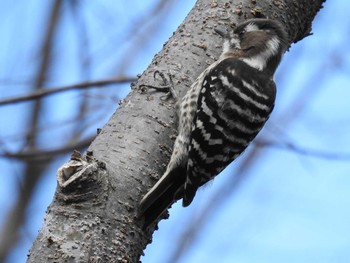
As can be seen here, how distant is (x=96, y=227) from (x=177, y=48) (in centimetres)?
138

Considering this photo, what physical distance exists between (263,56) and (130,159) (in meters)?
1.64

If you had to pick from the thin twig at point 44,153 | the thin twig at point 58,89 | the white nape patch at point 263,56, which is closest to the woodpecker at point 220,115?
the white nape patch at point 263,56

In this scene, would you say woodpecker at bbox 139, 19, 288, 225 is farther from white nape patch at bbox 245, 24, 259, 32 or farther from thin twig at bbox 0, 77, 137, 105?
thin twig at bbox 0, 77, 137, 105

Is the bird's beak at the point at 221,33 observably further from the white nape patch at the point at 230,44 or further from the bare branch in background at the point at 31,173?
the bare branch in background at the point at 31,173

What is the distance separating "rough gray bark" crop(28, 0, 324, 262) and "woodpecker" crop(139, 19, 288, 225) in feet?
0.21

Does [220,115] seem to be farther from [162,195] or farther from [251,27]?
[162,195]

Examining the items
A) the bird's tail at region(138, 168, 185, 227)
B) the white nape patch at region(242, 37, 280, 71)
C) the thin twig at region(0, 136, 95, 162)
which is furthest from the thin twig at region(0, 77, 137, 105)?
the bird's tail at region(138, 168, 185, 227)

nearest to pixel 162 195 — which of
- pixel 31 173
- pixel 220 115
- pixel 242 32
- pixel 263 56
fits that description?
pixel 220 115

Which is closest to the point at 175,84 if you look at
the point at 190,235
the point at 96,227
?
the point at 96,227

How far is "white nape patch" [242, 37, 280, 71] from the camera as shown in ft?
14.3

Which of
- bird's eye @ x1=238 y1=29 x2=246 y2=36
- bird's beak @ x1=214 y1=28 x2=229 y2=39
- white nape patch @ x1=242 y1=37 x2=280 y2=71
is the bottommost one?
bird's beak @ x1=214 y1=28 x2=229 y2=39

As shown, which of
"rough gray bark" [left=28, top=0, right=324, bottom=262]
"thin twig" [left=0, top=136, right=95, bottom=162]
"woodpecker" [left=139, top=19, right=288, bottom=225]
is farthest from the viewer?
"thin twig" [left=0, top=136, right=95, bottom=162]

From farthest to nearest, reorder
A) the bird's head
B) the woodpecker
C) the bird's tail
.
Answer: the bird's head → the woodpecker → the bird's tail

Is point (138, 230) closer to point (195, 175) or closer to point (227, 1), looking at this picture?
point (195, 175)
